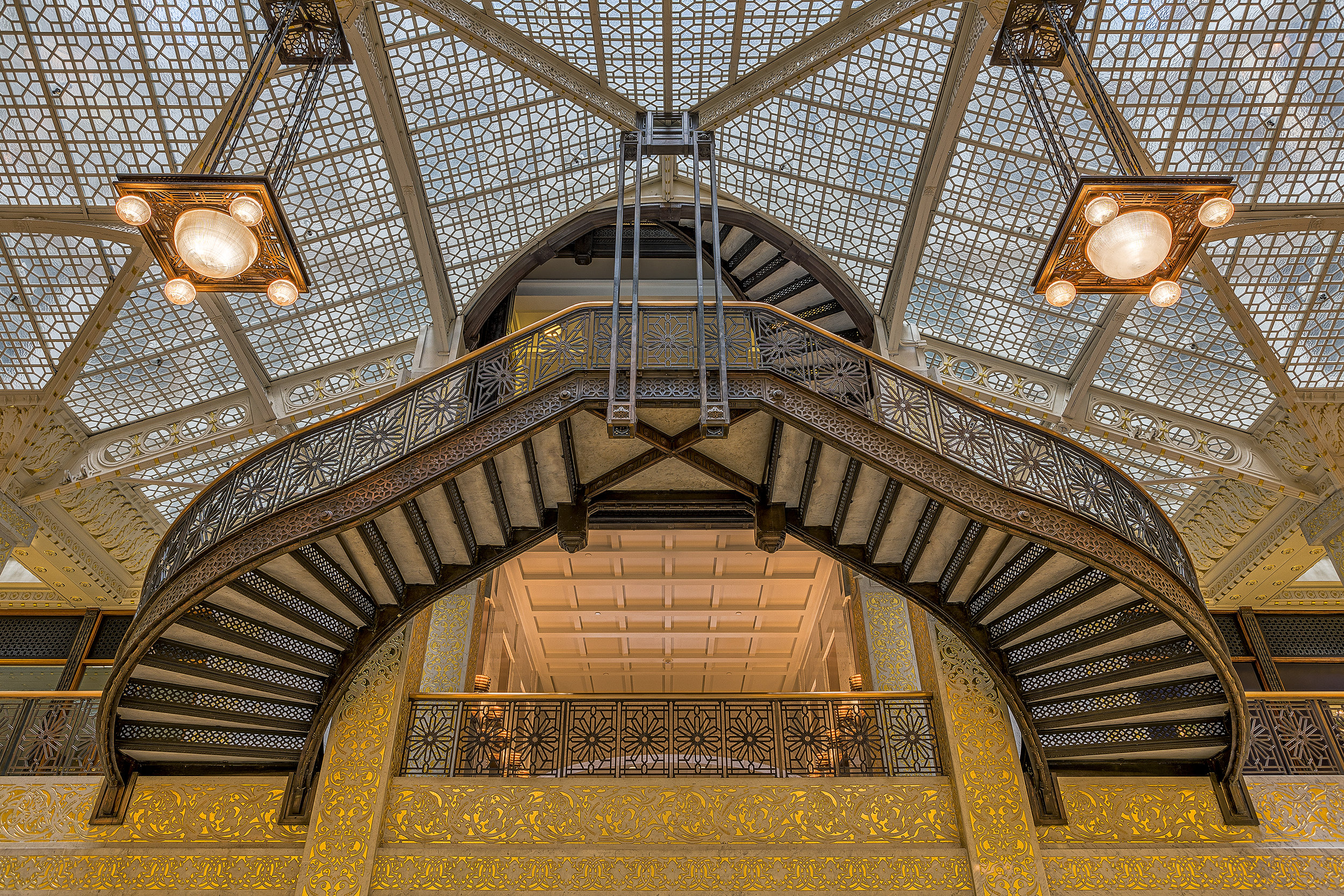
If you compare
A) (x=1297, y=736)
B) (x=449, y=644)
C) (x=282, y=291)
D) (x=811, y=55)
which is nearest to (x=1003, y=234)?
(x=811, y=55)

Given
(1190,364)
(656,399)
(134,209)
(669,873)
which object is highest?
(1190,364)

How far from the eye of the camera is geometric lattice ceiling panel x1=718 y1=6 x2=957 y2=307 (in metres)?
6.81

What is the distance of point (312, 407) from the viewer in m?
7.52

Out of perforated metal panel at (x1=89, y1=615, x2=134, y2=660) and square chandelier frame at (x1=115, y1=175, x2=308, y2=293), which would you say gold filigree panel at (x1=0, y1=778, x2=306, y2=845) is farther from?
square chandelier frame at (x1=115, y1=175, x2=308, y2=293)

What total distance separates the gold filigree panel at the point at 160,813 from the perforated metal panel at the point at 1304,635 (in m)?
10.4

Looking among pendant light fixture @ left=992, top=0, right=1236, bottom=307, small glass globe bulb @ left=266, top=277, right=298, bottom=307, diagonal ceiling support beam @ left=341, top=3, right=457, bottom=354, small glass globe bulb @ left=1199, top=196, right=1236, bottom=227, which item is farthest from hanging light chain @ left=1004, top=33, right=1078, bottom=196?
diagonal ceiling support beam @ left=341, top=3, right=457, bottom=354

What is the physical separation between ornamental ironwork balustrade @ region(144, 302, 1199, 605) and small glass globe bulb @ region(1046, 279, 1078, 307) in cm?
115

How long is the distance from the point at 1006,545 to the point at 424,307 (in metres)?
5.90

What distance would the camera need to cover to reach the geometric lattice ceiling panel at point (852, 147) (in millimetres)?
6812

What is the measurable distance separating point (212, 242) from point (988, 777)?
613 centimetres

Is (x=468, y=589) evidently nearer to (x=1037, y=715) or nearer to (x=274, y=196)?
(x=274, y=196)

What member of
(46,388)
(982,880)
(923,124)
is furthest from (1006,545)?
(46,388)

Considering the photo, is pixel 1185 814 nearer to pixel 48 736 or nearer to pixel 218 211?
pixel 218 211

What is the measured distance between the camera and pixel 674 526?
600 centimetres
